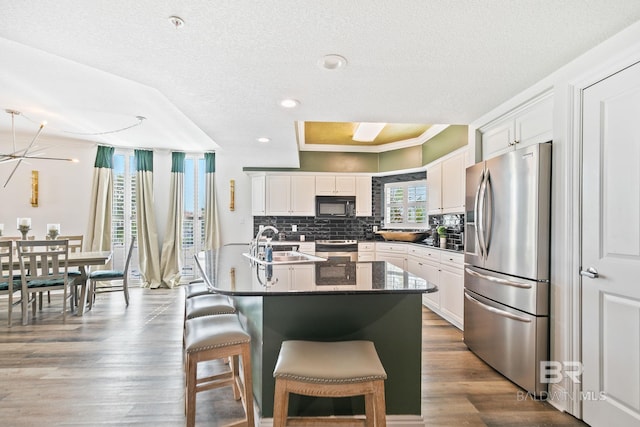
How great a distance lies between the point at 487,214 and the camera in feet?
8.34

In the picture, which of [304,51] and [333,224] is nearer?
[304,51]

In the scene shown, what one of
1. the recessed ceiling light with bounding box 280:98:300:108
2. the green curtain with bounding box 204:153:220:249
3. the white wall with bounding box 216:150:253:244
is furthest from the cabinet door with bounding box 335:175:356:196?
the recessed ceiling light with bounding box 280:98:300:108

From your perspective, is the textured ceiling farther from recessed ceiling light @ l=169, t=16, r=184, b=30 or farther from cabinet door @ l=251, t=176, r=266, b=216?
cabinet door @ l=251, t=176, r=266, b=216

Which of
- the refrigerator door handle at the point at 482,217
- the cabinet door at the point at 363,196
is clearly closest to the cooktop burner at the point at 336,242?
the cabinet door at the point at 363,196

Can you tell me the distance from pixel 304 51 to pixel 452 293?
9.87ft

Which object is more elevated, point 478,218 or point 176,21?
point 176,21

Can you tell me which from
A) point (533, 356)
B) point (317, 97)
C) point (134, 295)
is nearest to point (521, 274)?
point (533, 356)

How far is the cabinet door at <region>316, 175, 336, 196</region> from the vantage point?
18.9ft

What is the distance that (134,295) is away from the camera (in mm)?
4949

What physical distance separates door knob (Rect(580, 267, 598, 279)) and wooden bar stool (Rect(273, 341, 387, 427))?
1.47 m

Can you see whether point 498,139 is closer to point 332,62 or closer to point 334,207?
point 332,62

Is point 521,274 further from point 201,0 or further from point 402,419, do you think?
point 201,0

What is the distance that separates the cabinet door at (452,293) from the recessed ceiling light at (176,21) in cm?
330

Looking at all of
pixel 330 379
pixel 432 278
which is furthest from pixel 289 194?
pixel 330 379
